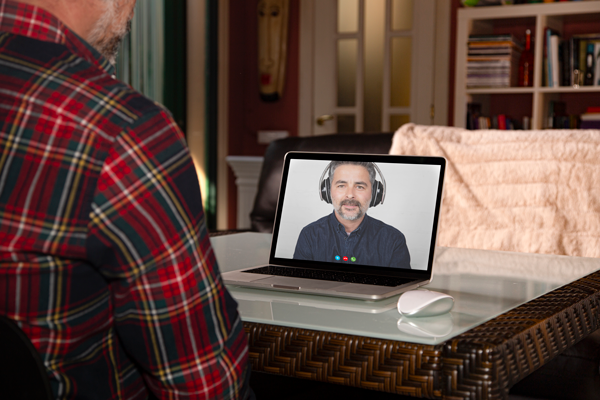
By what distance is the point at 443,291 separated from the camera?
934 mm

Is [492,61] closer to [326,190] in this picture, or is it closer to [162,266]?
[326,190]

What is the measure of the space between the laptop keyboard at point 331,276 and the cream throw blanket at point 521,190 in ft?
3.09

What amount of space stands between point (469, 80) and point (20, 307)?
366 centimetres

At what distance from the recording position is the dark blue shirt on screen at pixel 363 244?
100 cm

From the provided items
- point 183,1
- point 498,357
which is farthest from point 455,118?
point 498,357

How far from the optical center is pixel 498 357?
654mm

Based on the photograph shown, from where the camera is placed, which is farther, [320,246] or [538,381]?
[538,381]

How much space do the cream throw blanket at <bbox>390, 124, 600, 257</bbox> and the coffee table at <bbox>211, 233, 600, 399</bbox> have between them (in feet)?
2.91

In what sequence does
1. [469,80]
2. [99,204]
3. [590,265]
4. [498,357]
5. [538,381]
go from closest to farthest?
[99,204]
[498,357]
[590,265]
[538,381]
[469,80]

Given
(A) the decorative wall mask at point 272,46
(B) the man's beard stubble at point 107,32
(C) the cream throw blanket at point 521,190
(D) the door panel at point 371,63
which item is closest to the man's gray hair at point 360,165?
(B) the man's beard stubble at point 107,32

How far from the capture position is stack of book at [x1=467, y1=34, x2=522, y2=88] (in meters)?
3.75

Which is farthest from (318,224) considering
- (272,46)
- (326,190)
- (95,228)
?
(272,46)

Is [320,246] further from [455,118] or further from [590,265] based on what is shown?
[455,118]

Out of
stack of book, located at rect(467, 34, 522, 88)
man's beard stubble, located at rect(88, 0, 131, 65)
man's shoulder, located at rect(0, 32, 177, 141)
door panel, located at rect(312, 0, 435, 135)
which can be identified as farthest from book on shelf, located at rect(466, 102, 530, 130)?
man's shoulder, located at rect(0, 32, 177, 141)
